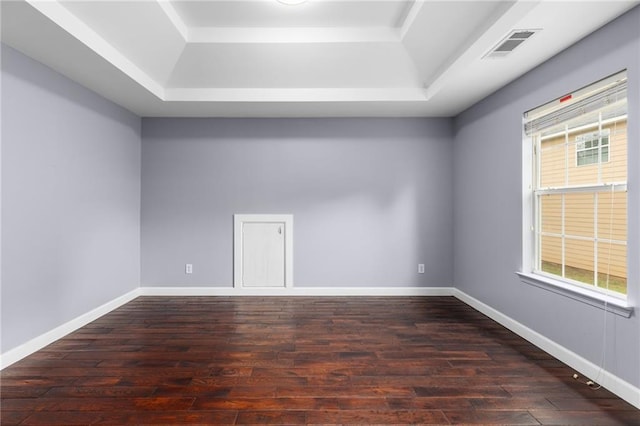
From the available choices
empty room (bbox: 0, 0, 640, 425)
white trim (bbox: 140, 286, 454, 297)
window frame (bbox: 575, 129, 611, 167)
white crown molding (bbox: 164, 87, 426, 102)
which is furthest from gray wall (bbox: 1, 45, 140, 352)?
window frame (bbox: 575, 129, 611, 167)

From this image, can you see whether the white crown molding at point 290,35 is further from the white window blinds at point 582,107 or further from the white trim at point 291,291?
the white trim at point 291,291

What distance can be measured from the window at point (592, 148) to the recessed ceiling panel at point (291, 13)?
1778mm

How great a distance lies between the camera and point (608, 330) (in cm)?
220

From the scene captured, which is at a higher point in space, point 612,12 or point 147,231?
point 612,12

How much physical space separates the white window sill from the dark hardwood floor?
1.75 ft

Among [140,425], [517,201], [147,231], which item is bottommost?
[140,425]

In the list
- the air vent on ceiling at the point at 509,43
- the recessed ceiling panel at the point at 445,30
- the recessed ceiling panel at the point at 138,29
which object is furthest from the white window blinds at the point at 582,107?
the recessed ceiling panel at the point at 138,29

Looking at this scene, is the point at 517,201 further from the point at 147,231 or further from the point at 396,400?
the point at 147,231

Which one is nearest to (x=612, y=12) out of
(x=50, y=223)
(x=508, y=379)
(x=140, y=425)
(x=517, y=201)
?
(x=517, y=201)

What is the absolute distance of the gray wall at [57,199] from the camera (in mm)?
2561

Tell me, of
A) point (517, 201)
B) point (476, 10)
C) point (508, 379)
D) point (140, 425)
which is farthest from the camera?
point (517, 201)

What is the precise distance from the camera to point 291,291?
4.52 meters

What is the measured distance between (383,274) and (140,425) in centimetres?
327

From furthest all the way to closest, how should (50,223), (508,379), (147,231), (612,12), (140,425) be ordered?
1. (147,231)
2. (50,223)
3. (508,379)
4. (612,12)
5. (140,425)
